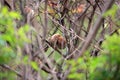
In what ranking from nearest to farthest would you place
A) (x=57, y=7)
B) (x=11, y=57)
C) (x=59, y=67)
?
1. (x=11, y=57)
2. (x=59, y=67)
3. (x=57, y=7)

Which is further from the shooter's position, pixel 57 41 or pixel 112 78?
pixel 57 41

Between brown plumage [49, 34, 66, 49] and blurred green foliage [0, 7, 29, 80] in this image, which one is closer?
blurred green foliage [0, 7, 29, 80]

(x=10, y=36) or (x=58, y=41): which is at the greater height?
(x=58, y=41)

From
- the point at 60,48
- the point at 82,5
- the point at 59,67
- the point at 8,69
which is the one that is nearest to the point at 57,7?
the point at 82,5

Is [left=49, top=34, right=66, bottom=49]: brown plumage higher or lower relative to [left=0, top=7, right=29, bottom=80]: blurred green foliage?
higher

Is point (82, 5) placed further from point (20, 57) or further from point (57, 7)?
point (20, 57)

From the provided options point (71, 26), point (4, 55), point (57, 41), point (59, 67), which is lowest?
point (4, 55)

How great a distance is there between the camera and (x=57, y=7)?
438cm

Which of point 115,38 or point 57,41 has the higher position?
point 57,41

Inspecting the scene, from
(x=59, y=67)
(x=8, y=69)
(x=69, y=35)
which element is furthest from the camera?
(x=69, y=35)

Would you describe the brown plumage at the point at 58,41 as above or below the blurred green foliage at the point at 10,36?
above

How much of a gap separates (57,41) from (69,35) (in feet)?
1.08

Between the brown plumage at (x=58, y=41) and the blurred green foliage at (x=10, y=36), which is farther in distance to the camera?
the brown plumage at (x=58, y=41)

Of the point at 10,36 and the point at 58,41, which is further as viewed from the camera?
the point at 58,41
